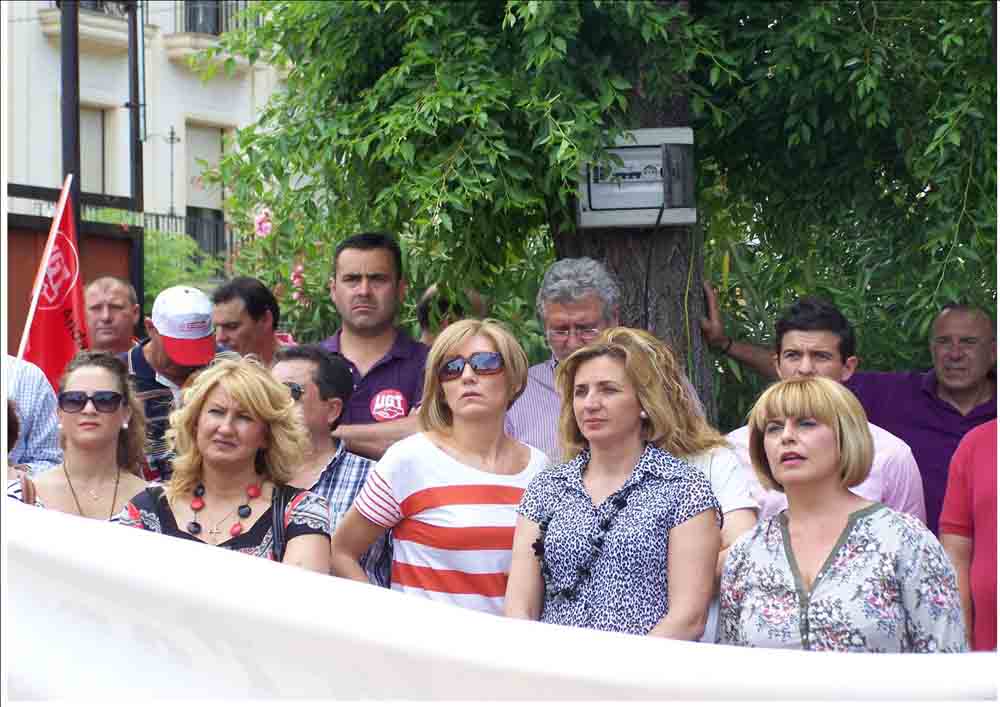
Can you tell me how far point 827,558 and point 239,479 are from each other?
149cm

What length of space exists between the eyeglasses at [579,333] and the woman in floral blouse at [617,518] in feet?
3.18

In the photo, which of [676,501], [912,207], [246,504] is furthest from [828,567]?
[912,207]

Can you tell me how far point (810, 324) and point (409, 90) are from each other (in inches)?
66.4

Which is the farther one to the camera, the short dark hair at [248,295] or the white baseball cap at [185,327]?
the short dark hair at [248,295]

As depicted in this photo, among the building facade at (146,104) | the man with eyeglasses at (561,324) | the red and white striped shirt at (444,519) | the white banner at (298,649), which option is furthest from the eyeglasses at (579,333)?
the building facade at (146,104)

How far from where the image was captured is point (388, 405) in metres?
5.38

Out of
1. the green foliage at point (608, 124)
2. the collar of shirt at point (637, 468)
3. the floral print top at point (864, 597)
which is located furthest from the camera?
the green foliage at point (608, 124)

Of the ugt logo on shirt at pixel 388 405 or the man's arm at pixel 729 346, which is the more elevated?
the man's arm at pixel 729 346

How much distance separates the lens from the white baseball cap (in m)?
5.60

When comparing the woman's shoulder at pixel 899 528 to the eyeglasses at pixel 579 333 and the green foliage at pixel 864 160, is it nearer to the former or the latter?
the eyeglasses at pixel 579 333

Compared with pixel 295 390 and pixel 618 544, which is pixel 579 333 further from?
pixel 618 544

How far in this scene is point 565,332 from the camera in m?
5.21

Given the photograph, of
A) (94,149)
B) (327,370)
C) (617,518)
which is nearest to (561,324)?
(327,370)

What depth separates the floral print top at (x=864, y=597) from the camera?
349cm
